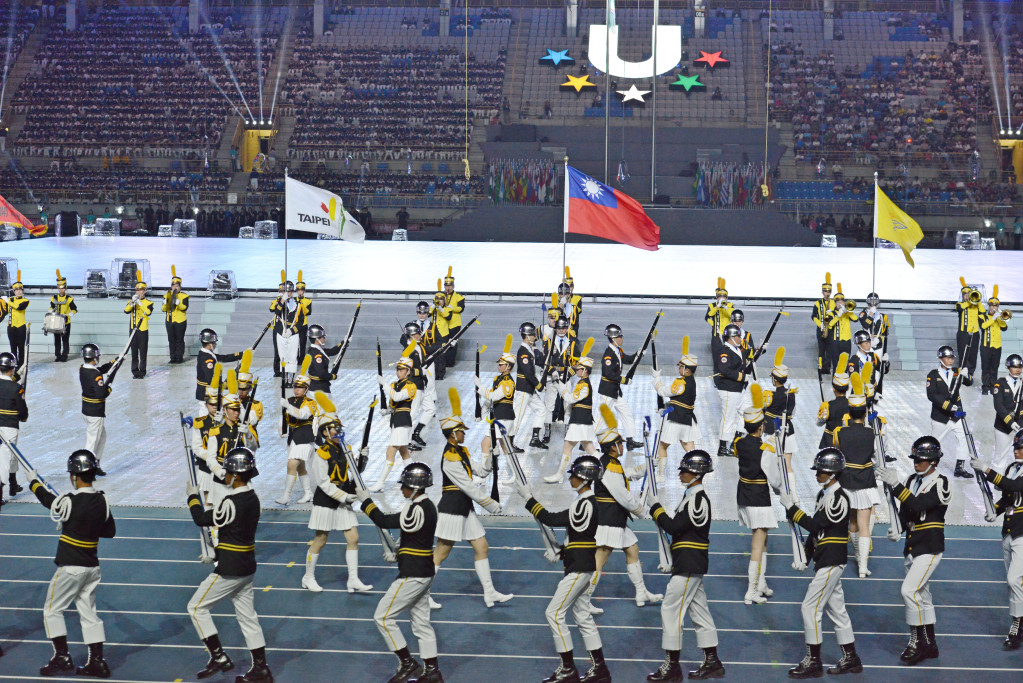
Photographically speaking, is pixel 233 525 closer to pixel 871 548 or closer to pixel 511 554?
pixel 511 554

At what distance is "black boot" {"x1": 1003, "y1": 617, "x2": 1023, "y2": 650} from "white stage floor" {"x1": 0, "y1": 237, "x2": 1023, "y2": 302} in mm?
14230

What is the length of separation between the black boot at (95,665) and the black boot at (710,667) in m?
4.29

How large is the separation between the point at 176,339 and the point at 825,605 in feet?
50.9

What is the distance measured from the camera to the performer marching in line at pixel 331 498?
31.3 ft

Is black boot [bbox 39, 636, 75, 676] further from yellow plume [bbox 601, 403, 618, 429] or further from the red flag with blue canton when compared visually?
the red flag with blue canton

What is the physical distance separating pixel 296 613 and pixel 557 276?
737 inches

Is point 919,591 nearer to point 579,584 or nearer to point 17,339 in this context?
point 579,584

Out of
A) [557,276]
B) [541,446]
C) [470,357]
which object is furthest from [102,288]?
[541,446]

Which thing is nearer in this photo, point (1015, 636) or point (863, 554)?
point (1015, 636)

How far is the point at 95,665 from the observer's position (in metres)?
8.41

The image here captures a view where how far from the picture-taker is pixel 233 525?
8.19 metres

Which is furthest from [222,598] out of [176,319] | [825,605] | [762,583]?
[176,319]

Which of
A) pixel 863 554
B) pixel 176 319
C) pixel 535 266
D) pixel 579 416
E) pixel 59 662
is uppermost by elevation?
pixel 535 266

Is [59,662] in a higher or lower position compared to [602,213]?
lower
